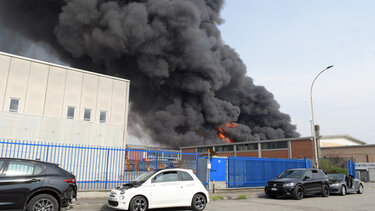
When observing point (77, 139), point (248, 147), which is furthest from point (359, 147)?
point (77, 139)

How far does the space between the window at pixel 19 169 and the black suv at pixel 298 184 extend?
10.2m

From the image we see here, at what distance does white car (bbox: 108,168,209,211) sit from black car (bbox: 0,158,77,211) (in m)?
1.40

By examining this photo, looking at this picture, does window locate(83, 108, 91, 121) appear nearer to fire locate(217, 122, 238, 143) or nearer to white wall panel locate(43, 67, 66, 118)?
white wall panel locate(43, 67, 66, 118)

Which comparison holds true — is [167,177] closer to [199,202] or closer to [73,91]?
[199,202]

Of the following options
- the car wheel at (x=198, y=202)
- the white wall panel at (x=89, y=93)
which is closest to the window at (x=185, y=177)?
the car wheel at (x=198, y=202)

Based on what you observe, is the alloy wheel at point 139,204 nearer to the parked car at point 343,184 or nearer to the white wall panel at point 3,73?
the parked car at point 343,184

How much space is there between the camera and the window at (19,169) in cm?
674

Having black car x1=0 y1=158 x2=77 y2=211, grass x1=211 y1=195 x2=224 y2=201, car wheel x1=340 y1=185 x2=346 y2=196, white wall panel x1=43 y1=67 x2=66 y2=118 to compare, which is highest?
white wall panel x1=43 y1=67 x2=66 y2=118

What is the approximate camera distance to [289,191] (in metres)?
12.7

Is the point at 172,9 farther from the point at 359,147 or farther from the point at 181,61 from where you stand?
the point at 359,147

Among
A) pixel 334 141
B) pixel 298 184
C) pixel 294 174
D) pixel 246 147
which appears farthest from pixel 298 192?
pixel 334 141

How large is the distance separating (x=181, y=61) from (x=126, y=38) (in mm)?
8594

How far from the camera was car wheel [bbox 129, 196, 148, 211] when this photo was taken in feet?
26.6

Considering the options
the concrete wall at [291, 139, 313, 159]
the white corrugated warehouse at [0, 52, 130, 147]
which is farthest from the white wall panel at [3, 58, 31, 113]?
the concrete wall at [291, 139, 313, 159]
